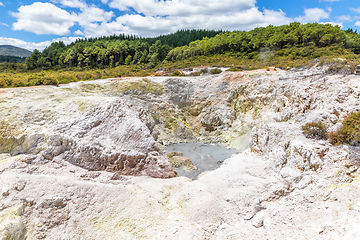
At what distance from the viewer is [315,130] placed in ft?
46.1

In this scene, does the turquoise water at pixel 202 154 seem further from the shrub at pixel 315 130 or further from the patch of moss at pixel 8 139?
the patch of moss at pixel 8 139

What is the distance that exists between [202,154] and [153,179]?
357 inches

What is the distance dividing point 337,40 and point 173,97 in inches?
1813

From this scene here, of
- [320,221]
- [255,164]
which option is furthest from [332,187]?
[255,164]

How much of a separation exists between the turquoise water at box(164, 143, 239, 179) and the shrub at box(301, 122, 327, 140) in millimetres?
8621

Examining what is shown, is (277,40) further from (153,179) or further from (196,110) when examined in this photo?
(153,179)

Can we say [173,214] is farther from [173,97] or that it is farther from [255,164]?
[173,97]

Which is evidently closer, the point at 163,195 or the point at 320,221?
the point at 320,221

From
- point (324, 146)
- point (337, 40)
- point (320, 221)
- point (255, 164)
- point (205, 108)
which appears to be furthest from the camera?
point (337, 40)

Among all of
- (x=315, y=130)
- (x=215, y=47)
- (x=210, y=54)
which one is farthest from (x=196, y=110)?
(x=215, y=47)

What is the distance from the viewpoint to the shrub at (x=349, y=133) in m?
11.8

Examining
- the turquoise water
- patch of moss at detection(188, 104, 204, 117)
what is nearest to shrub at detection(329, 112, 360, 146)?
the turquoise water

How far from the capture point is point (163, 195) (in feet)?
42.8

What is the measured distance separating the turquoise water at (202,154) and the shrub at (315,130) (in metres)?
8.62
